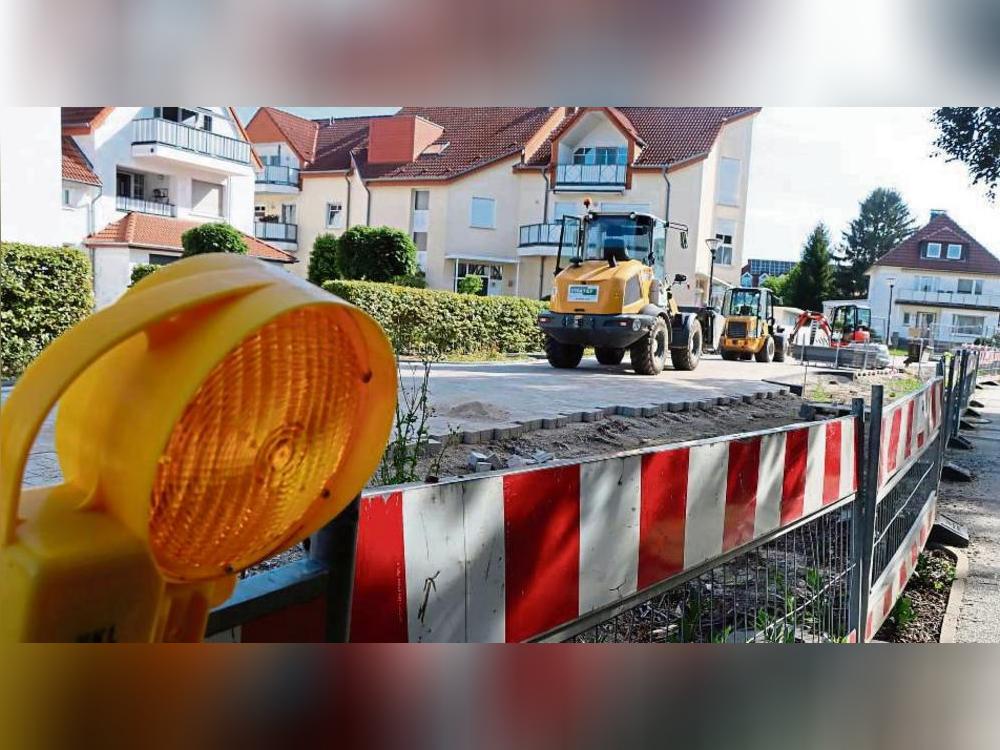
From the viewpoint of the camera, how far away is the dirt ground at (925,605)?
2.35m

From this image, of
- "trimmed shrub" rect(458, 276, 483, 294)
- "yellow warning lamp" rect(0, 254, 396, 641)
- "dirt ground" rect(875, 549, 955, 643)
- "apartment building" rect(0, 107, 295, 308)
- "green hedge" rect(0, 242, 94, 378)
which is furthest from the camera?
"dirt ground" rect(875, 549, 955, 643)

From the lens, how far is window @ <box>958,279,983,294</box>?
192 cm

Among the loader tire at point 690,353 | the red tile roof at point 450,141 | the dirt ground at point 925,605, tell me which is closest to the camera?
the red tile roof at point 450,141

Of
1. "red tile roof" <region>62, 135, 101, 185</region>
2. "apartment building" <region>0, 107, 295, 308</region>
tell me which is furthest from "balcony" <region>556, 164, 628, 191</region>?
"red tile roof" <region>62, 135, 101, 185</region>

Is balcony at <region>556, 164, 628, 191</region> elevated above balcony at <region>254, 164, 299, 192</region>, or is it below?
above

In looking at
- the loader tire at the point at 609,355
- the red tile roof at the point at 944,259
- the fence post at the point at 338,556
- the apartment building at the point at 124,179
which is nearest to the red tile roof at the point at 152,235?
the apartment building at the point at 124,179

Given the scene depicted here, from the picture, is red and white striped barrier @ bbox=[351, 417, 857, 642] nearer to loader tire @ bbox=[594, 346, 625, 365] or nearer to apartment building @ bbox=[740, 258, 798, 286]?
apartment building @ bbox=[740, 258, 798, 286]

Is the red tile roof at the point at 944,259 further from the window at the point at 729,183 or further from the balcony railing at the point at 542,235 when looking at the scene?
the balcony railing at the point at 542,235

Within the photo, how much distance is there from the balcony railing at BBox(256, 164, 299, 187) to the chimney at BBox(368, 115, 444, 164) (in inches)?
6.1

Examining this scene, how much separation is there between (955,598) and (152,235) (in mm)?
2167

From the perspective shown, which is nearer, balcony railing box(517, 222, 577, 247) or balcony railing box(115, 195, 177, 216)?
balcony railing box(115, 195, 177, 216)

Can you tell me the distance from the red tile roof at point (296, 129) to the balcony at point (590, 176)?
0.61m
